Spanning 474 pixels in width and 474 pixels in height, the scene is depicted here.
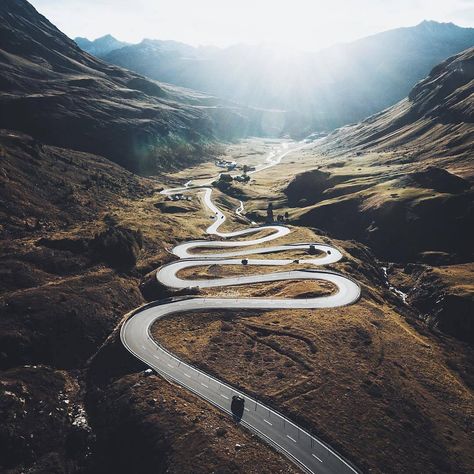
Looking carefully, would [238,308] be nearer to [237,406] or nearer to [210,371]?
[210,371]

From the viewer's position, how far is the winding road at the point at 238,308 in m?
53.3

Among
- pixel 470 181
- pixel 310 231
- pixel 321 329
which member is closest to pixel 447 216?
pixel 470 181

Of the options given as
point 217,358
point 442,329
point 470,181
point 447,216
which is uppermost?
point 470,181

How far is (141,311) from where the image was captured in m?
88.3

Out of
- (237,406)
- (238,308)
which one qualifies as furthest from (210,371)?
(238,308)

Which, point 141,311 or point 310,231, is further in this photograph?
point 310,231

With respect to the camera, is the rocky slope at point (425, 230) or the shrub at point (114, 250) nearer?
the shrub at point (114, 250)

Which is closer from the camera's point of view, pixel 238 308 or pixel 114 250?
pixel 238 308

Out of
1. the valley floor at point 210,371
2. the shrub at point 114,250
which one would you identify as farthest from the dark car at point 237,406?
the shrub at point 114,250

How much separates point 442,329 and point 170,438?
268ft

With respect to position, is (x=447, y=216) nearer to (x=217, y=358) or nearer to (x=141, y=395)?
(x=217, y=358)

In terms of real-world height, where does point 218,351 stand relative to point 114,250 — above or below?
below

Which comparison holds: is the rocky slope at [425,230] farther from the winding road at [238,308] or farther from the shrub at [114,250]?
the shrub at [114,250]

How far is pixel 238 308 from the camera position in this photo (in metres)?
89.3
